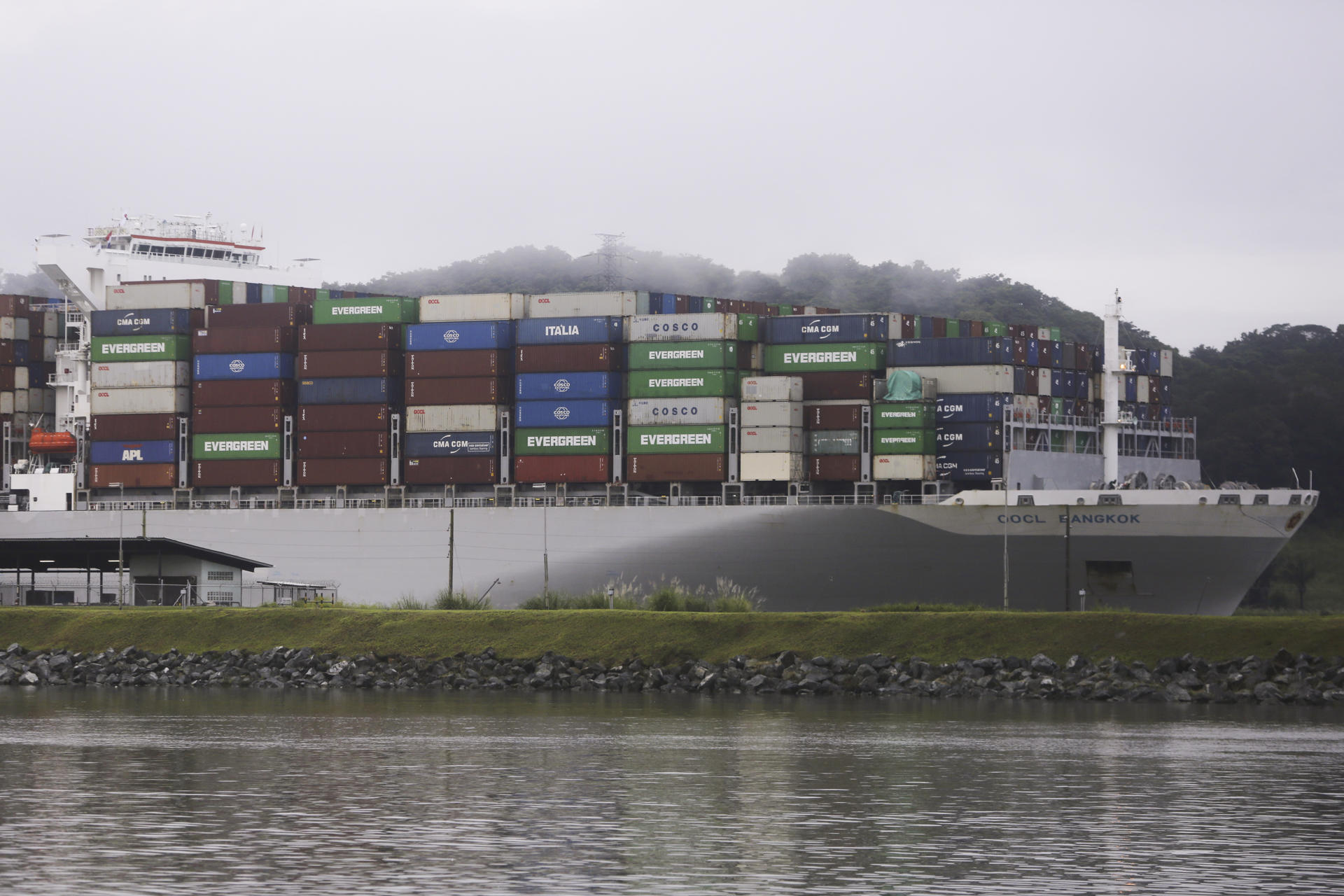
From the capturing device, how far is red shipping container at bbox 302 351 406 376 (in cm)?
6975

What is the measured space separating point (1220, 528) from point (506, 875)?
46.3 m

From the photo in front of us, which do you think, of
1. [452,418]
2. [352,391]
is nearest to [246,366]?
[352,391]

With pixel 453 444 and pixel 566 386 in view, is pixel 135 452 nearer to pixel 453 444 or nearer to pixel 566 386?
pixel 453 444

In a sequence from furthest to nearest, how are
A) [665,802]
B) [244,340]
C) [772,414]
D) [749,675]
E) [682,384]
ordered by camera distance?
1. [244,340]
2. [682,384]
3. [772,414]
4. [749,675]
5. [665,802]

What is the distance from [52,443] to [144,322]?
7097 mm

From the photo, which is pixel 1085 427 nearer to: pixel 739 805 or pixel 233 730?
pixel 233 730

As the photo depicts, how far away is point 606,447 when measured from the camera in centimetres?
6712

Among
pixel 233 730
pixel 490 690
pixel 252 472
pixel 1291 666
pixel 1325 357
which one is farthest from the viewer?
pixel 1325 357

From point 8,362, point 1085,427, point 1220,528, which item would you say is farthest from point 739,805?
point 8,362

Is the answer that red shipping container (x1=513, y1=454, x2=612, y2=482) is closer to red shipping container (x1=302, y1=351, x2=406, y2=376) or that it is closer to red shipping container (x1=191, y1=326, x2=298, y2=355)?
red shipping container (x1=302, y1=351, x2=406, y2=376)

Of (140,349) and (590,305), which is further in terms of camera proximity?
(140,349)

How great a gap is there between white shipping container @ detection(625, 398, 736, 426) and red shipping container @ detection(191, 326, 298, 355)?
51.5 feet

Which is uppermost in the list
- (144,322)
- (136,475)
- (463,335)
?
(144,322)

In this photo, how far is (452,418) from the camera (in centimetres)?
6869
